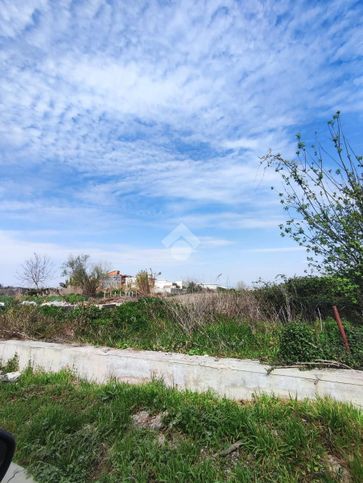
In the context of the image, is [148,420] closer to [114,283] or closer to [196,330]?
[196,330]

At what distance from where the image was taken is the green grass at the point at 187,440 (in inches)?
118

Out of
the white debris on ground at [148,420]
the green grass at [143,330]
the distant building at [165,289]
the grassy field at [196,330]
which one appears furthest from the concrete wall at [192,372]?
the distant building at [165,289]

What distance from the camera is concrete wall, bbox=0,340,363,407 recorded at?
4.14 m

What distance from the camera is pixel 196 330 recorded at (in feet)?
23.5

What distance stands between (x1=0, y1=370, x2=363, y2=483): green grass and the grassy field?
1055 mm

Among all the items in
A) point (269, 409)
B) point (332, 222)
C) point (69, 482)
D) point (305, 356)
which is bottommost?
point (69, 482)

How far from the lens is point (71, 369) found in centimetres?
635

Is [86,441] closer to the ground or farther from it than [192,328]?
closer to the ground

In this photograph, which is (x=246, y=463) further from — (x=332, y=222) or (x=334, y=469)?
(x=332, y=222)

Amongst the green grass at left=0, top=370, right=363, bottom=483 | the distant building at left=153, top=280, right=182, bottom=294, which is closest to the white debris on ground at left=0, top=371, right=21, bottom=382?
the green grass at left=0, top=370, right=363, bottom=483

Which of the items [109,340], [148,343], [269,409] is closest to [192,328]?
[148,343]

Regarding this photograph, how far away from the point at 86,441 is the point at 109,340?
140 inches

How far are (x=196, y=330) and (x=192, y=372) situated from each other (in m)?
2.08

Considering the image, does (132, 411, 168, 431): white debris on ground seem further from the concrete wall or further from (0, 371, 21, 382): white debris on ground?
(0, 371, 21, 382): white debris on ground
